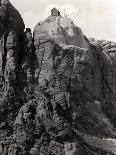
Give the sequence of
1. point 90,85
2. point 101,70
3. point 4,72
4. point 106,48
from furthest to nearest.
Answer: point 106,48 < point 101,70 < point 90,85 < point 4,72

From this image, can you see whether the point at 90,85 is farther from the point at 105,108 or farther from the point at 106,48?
the point at 106,48

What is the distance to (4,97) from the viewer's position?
105062 mm

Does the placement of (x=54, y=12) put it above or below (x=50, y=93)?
above

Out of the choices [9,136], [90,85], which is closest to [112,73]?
[90,85]

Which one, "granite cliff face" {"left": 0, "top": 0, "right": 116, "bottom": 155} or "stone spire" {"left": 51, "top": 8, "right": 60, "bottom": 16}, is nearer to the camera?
"granite cliff face" {"left": 0, "top": 0, "right": 116, "bottom": 155}

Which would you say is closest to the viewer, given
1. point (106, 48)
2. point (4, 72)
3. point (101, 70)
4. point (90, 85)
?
point (4, 72)

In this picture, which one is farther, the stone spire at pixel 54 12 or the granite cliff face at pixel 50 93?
the stone spire at pixel 54 12

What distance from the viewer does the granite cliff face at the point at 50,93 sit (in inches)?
4016

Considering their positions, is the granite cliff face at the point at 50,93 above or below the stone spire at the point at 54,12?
below

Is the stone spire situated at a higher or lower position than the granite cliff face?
higher

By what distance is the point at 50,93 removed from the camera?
107875mm

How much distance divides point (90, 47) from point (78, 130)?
1941cm

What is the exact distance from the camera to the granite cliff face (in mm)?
102000

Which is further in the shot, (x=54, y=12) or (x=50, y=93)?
(x=54, y=12)
